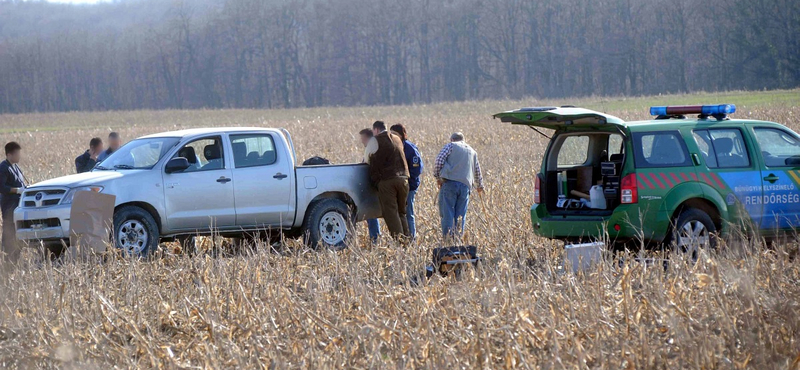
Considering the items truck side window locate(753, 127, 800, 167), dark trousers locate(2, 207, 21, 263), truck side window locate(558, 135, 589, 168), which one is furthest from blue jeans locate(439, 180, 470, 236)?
dark trousers locate(2, 207, 21, 263)

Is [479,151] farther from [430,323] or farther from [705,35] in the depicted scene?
[705,35]

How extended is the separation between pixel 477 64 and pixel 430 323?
99.8 meters

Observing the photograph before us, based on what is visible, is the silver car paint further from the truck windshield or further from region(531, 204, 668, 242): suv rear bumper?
region(531, 204, 668, 242): suv rear bumper

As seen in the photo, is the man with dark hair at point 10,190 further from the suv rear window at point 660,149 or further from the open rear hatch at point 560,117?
the suv rear window at point 660,149

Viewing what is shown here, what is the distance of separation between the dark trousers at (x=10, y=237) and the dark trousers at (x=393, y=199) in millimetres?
4543

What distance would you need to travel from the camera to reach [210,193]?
1107 centimetres

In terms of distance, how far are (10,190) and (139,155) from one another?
6.12ft

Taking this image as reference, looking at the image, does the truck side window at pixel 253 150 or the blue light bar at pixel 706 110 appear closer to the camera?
the blue light bar at pixel 706 110

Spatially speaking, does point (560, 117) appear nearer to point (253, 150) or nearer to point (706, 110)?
point (706, 110)

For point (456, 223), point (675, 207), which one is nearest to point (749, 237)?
point (675, 207)

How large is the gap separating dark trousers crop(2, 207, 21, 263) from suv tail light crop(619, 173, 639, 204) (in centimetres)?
716

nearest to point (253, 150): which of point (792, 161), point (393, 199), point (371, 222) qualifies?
point (371, 222)

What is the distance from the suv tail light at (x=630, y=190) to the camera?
899cm

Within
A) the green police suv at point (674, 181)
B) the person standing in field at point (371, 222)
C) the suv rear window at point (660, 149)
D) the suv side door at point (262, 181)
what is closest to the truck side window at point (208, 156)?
the suv side door at point (262, 181)
